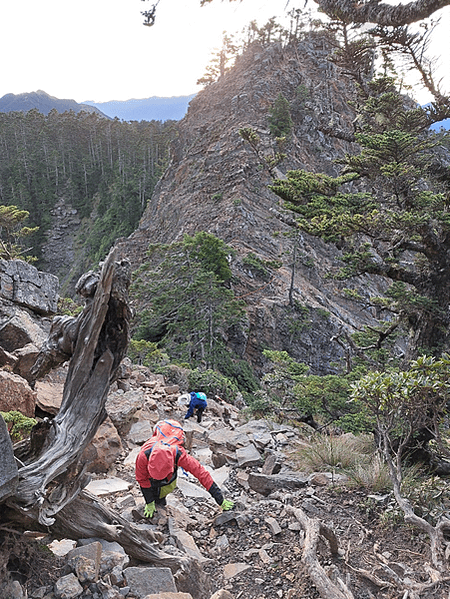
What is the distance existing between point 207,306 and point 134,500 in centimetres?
1236

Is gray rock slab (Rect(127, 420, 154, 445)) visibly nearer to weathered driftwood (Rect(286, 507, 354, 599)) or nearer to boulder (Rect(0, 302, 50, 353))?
boulder (Rect(0, 302, 50, 353))

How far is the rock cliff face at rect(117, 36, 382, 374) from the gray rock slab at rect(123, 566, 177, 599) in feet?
38.4

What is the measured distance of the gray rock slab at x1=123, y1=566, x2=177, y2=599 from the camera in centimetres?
232

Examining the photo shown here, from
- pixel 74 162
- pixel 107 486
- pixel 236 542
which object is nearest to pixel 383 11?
pixel 236 542

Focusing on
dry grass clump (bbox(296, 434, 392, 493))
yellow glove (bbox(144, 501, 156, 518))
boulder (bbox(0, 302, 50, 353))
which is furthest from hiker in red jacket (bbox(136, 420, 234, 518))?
boulder (bbox(0, 302, 50, 353))

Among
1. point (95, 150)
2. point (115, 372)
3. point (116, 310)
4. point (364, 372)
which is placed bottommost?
point (364, 372)

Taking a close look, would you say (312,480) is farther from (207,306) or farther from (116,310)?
(207,306)

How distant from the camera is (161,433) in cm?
371

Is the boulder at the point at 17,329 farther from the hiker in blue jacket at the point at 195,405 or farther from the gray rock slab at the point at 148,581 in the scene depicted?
the gray rock slab at the point at 148,581

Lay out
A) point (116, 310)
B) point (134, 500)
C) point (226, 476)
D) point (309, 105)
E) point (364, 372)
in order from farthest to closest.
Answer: point (309, 105)
point (364, 372)
point (226, 476)
point (134, 500)
point (116, 310)

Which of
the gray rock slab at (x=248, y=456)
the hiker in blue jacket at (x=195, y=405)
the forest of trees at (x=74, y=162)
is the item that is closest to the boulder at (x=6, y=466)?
the gray rock slab at (x=248, y=456)

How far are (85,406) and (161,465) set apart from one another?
1235 millimetres

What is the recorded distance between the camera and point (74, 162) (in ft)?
180

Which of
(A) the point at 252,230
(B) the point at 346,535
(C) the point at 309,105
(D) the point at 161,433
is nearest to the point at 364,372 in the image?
(B) the point at 346,535
